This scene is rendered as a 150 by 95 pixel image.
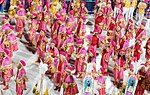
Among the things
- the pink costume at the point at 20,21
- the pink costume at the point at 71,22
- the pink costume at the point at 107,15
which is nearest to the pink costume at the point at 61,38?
the pink costume at the point at 71,22

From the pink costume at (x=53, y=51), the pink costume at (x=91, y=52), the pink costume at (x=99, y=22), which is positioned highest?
the pink costume at (x=99, y=22)

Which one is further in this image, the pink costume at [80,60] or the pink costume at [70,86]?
the pink costume at [80,60]

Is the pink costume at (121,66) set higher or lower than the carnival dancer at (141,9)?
lower

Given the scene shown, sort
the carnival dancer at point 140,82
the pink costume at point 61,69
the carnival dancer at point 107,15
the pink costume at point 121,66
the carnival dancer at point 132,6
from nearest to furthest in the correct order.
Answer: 1. the carnival dancer at point 140,82
2. the pink costume at point 61,69
3. the pink costume at point 121,66
4. the carnival dancer at point 107,15
5. the carnival dancer at point 132,6

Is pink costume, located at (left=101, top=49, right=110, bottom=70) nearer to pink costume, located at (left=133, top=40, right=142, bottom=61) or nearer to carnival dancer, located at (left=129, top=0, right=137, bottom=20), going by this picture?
pink costume, located at (left=133, top=40, right=142, bottom=61)

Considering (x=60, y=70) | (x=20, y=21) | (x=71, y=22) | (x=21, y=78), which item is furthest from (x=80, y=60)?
(x=20, y=21)

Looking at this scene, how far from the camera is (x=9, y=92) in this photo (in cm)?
1269

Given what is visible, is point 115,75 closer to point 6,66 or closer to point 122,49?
point 122,49

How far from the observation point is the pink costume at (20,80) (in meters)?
→ 12.0

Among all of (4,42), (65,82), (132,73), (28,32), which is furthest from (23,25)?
(132,73)

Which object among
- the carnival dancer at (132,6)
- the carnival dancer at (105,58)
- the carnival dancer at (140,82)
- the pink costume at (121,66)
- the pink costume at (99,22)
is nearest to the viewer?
the carnival dancer at (140,82)

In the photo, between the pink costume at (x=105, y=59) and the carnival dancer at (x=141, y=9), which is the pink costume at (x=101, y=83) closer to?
the pink costume at (x=105, y=59)

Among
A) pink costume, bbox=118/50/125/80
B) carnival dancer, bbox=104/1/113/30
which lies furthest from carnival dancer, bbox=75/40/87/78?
carnival dancer, bbox=104/1/113/30

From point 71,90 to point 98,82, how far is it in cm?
79
